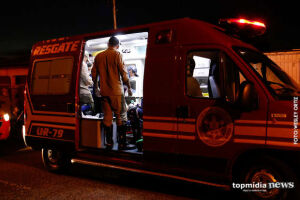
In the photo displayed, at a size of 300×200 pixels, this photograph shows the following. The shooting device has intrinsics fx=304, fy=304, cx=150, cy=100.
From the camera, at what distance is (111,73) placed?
5699 mm

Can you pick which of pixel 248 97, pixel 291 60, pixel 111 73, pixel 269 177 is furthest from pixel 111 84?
pixel 291 60

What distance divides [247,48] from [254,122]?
4.17 feet

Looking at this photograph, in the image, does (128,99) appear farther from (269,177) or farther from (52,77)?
(269,177)

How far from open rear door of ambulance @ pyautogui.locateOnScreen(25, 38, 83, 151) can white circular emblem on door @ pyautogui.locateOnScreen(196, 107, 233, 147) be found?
2.66 metres

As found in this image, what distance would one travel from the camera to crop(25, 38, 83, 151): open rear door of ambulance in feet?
19.2

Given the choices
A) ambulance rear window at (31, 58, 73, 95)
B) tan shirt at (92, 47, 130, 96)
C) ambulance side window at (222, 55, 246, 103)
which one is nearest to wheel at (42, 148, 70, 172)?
ambulance rear window at (31, 58, 73, 95)

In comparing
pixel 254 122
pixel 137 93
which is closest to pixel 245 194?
pixel 254 122

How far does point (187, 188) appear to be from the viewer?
5.27 meters

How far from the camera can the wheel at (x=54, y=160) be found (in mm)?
6300

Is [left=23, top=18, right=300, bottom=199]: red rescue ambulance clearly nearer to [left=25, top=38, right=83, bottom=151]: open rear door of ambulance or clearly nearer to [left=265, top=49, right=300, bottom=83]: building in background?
[left=25, top=38, right=83, bottom=151]: open rear door of ambulance

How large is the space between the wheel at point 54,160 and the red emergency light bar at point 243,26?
4.08 metres

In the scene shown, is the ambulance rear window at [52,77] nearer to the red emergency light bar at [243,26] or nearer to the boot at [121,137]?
the boot at [121,137]

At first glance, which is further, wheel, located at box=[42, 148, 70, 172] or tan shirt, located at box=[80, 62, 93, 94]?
wheel, located at box=[42, 148, 70, 172]

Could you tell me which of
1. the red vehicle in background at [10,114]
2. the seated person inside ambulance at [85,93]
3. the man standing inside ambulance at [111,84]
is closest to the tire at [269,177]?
the man standing inside ambulance at [111,84]
